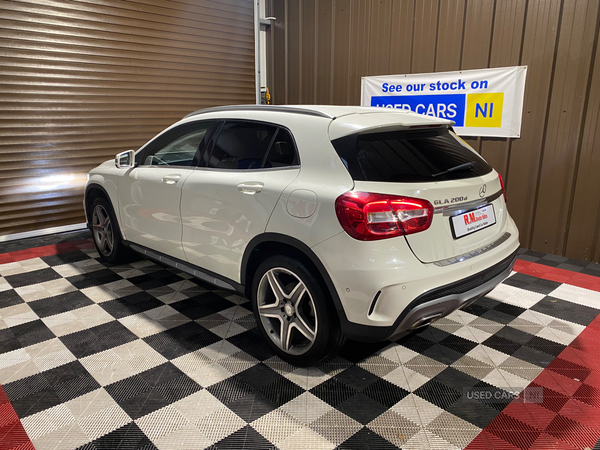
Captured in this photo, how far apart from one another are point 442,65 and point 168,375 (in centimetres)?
468

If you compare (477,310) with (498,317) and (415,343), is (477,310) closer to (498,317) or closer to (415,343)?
(498,317)

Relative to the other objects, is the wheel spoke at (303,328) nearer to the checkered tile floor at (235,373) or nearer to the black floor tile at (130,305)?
the checkered tile floor at (235,373)

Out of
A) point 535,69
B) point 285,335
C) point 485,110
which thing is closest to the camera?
point 285,335

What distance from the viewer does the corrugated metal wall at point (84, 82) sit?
5.41 m

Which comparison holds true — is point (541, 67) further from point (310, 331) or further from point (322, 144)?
point (310, 331)

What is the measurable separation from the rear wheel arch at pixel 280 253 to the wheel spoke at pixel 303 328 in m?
0.27

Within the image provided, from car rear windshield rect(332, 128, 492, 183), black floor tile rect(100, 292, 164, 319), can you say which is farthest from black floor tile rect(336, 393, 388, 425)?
black floor tile rect(100, 292, 164, 319)

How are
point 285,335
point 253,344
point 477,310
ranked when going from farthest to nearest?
point 477,310 → point 253,344 → point 285,335

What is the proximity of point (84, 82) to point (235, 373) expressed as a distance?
15.9ft

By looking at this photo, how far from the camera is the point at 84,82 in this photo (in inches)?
231

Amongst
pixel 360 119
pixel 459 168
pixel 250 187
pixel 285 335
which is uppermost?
pixel 360 119

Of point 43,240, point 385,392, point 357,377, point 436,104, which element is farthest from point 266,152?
point 43,240

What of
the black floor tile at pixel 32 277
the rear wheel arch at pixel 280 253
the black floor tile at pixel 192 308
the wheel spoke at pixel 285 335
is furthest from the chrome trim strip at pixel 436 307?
the black floor tile at pixel 32 277

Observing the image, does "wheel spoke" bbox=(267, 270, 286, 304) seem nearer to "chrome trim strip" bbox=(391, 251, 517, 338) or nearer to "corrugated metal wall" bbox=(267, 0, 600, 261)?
"chrome trim strip" bbox=(391, 251, 517, 338)
